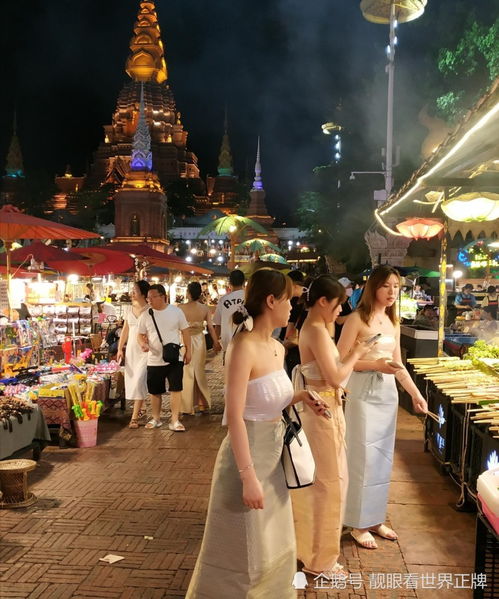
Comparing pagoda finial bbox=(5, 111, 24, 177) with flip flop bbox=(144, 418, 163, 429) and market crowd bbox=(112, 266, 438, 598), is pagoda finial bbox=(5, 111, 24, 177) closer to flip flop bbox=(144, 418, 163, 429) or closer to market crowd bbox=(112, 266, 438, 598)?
flip flop bbox=(144, 418, 163, 429)

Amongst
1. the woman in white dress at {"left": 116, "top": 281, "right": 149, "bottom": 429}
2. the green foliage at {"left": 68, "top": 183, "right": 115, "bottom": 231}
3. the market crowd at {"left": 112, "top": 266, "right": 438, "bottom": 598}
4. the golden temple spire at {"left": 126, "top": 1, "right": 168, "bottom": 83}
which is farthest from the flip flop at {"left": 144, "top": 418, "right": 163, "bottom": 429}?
the golden temple spire at {"left": 126, "top": 1, "right": 168, "bottom": 83}

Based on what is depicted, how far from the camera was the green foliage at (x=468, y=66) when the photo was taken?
16.4 meters

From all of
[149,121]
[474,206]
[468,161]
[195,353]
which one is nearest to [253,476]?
[468,161]

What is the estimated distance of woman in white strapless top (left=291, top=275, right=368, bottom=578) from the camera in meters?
3.61

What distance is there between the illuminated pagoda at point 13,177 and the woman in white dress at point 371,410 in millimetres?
71907

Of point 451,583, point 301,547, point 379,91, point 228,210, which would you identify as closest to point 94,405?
point 301,547

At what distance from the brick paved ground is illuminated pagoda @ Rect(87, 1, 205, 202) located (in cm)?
7012

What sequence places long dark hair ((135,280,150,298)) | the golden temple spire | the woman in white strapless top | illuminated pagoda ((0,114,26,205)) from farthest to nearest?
1. the golden temple spire
2. illuminated pagoda ((0,114,26,205))
3. long dark hair ((135,280,150,298))
4. the woman in white strapless top

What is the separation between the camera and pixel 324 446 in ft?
11.9

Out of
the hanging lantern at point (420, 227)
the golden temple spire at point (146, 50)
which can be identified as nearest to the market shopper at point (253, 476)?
the hanging lantern at point (420, 227)

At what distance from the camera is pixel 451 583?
3.70m

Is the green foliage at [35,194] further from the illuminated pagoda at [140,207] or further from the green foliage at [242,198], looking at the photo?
the green foliage at [242,198]

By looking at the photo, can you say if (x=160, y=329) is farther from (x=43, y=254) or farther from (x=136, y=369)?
(x=43, y=254)

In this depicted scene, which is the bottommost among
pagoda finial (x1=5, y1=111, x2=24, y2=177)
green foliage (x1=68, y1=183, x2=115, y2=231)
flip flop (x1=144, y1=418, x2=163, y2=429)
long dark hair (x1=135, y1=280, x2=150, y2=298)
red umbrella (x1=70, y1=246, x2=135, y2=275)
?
flip flop (x1=144, y1=418, x2=163, y2=429)
